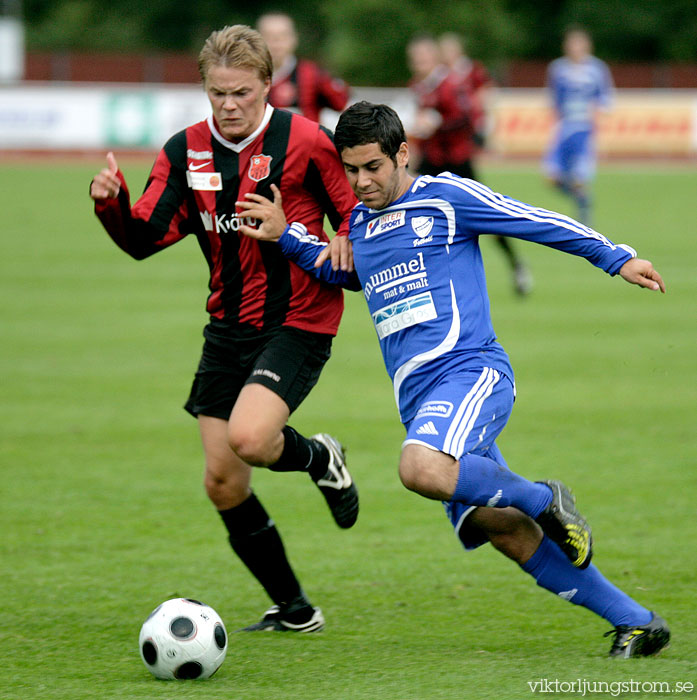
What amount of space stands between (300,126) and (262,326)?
0.77 meters

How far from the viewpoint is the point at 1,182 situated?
22734mm

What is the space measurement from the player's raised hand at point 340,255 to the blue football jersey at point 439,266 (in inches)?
3.5

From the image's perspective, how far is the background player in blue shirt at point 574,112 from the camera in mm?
16203

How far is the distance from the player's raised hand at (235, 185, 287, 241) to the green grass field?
4.74ft

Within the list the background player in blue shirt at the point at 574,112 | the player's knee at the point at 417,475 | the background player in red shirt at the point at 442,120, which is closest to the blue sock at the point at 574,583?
the player's knee at the point at 417,475

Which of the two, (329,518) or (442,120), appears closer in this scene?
(329,518)

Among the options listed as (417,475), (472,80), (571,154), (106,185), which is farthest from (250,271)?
(571,154)

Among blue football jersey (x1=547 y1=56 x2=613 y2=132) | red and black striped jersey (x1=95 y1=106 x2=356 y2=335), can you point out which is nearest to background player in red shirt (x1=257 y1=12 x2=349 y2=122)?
red and black striped jersey (x1=95 y1=106 x2=356 y2=335)

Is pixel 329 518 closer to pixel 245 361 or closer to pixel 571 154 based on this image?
pixel 245 361

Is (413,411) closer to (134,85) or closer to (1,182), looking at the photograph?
(1,182)

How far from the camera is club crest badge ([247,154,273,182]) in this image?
4.37 m

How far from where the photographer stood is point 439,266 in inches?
156

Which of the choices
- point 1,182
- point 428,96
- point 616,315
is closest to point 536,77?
point 1,182

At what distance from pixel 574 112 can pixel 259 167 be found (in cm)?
1343
